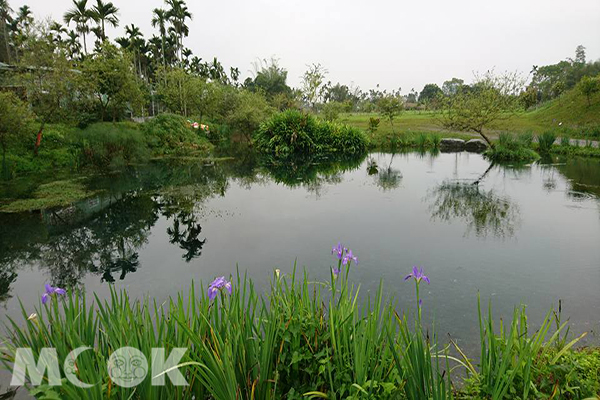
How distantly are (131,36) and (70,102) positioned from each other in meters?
27.9

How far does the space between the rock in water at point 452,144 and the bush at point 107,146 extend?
56.4 ft

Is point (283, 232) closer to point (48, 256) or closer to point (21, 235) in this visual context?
point (48, 256)

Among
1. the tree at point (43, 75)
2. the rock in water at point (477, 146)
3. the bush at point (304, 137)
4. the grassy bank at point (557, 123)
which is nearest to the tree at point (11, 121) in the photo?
the tree at point (43, 75)

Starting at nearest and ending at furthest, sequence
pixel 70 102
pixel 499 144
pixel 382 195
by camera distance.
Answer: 1. pixel 382 195
2. pixel 70 102
3. pixel 499 144

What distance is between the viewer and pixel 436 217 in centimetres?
718

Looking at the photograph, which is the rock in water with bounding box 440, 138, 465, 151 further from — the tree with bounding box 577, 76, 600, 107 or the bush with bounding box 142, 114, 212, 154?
the bush with bounding box 142, 114, 212, 154

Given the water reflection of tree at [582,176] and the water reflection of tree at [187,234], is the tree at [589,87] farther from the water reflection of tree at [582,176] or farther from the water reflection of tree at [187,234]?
the water reflection of tree at [187,234]

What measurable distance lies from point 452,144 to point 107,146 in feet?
62.1

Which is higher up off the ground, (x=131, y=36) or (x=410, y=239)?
(x=131, y=36)

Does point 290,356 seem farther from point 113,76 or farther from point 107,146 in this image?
point 113,76

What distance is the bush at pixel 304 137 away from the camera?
19703mm

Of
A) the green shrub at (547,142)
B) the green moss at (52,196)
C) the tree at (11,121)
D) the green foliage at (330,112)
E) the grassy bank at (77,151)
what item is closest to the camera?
the green moss at (52,196)

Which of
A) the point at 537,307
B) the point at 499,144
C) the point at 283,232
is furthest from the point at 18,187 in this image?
the point at 499,144

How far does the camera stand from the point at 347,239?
232 inches
